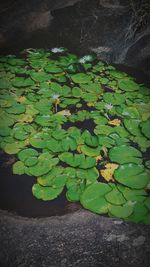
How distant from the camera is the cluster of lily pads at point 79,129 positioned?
1684 millimetres

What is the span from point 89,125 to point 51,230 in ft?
3.16

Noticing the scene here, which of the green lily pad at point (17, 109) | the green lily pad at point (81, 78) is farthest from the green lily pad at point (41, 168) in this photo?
the green lily pad at point (81, 78)

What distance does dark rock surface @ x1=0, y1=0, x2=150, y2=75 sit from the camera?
2820 mm

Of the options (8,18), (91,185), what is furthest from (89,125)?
(8,18)

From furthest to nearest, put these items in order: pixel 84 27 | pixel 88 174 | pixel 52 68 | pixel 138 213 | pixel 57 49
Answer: pixel 84 27 → pixel 57 49 → pixel 52 68 → pixel 88 174 → pixel 138 213

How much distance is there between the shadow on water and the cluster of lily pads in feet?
0.15

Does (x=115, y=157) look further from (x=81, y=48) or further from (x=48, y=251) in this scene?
(x=81, y=48)

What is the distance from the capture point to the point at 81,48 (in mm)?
3057

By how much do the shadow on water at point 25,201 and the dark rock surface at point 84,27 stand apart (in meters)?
1.64

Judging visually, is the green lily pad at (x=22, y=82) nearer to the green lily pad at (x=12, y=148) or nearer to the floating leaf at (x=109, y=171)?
the green lily pad at (x=12, y=148)

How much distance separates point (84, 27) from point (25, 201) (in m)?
2.19

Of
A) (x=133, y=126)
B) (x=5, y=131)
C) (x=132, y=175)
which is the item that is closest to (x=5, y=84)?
(x=5, y=131)

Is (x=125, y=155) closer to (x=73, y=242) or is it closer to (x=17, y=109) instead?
(x=73, y=242)

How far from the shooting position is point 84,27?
3.14 m
